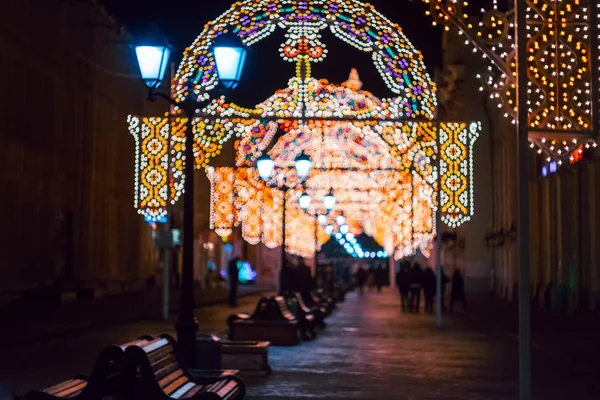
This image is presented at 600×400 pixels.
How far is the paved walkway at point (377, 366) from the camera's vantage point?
1396 cm

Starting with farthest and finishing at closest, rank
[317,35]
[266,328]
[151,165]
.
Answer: [151,165]
[317,35]
[266,328]

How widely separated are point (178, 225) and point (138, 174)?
3668cm

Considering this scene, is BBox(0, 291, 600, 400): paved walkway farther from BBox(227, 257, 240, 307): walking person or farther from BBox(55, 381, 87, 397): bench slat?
BBox(227, 257, 240, 307): walking person

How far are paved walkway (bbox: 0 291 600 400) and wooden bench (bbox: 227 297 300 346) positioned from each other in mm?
384

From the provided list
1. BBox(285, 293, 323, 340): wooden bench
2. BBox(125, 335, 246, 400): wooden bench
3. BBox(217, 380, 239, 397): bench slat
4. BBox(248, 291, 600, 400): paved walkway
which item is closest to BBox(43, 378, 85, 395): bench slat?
BBox(125, 335, 246, 400): wooden bench

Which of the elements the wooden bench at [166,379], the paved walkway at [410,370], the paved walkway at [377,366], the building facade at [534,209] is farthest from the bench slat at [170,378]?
the building facade at [534,209]

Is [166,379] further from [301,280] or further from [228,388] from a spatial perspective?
[301,280]

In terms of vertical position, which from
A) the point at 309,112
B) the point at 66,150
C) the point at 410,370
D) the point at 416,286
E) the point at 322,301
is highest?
the point at 66,150

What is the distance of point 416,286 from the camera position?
40812 millimetres

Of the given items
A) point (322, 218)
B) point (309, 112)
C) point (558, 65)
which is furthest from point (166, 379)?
point (322, 218)

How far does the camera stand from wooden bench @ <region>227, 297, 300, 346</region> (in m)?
21.5

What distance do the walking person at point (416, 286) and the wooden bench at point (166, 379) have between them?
29.4 m

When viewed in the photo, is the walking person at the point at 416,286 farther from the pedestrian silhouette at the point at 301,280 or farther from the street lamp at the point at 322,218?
the street lamp at the point at 322,218

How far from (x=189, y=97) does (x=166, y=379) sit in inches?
170
